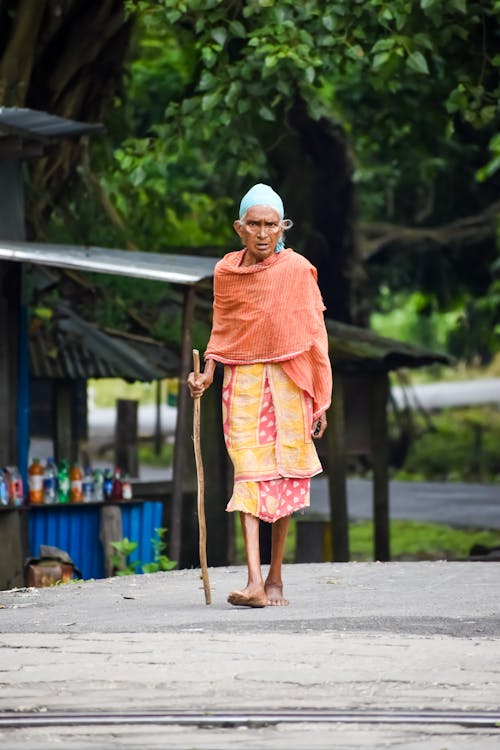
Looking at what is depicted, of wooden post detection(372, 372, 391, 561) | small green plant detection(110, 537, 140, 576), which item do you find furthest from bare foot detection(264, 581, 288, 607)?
wooden post detection(372, 372, 391, 561)

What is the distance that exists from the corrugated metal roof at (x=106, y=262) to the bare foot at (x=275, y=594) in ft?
10.2

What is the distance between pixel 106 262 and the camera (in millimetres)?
11766

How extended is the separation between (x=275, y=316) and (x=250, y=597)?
4.42ft

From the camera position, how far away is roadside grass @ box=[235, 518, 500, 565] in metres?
20.8

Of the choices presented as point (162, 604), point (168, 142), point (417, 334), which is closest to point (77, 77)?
point (168, 142)

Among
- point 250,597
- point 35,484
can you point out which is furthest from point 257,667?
point 35,484

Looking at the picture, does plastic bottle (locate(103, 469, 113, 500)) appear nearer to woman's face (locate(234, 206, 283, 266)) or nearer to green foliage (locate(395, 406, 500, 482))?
woman's face (locate(234, 206, 283, 266))

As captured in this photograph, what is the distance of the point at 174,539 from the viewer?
13180 mm

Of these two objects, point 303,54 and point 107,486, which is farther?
point 303,54

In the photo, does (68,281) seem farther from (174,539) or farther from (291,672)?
(291,672)

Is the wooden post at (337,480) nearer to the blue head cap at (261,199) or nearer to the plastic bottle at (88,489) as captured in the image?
the plastic bottle at (88,489)

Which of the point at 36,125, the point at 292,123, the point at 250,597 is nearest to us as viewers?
the point at 250,597

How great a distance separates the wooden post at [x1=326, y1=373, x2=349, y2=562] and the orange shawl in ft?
26.6

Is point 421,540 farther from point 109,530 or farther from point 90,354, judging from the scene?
point 109,530
